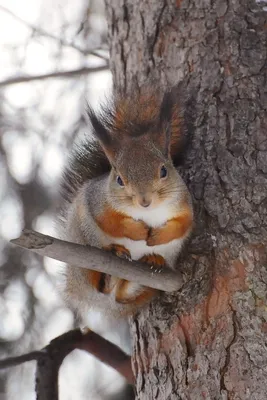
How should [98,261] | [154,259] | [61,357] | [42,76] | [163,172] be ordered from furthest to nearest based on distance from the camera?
1. [42,76]
2. [61,357]
3. [154,259]
4. [163,172]
5. [98,261]

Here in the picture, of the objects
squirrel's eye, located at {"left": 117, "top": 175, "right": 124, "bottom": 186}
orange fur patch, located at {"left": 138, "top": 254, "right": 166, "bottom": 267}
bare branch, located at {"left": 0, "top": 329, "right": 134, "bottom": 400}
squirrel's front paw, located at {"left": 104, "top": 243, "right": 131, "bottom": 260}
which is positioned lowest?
bare branch, located at {"left": 0, "top": 329, "right": 134, "bottom": 400}

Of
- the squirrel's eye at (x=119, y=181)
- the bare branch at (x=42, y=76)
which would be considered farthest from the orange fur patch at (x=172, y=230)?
the bare branch at (x=42, y=76)

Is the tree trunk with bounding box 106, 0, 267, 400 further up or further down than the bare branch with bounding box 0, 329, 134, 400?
further up

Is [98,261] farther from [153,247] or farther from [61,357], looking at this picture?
[61,357]

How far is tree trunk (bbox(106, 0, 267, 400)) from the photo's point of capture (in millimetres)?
1600

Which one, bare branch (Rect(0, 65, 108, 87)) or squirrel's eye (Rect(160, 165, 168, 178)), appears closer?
squirrel's eye (Rect(160, 165, 168, 178))

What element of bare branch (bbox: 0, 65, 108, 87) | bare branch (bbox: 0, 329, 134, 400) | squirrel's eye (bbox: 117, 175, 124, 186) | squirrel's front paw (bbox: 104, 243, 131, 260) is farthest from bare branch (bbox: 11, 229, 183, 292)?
bare branch (bbox: 0, 65, 108, 87)

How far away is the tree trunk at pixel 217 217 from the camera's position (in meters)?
1.60

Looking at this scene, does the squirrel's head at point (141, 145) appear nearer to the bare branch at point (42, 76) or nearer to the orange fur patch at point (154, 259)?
the orange fur patch at point (154, 259)

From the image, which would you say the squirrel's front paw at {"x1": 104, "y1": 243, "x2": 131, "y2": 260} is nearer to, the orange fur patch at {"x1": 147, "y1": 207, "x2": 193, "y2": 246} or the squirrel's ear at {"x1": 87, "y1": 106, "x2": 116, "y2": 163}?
the orange fur patch at {"x1": 147, "y1": 207, "x2": 193, "y2": 246}

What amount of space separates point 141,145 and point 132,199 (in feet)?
0.44

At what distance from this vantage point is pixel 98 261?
1.42 meters

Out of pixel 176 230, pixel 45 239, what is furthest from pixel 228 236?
pixel 45 239

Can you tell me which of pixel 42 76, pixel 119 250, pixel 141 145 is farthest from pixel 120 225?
pixel 42 76
